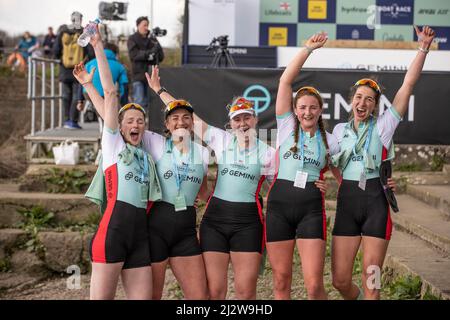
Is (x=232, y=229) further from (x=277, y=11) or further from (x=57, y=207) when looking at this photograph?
(x=277, y=11)

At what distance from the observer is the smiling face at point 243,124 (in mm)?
6086

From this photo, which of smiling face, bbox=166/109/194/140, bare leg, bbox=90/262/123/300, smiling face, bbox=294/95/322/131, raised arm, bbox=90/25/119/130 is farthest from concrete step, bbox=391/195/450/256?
raised arm, bbox=90/25/119/130

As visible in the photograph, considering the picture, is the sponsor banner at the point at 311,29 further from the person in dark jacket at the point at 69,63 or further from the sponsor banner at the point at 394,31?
the person in dark jacket at the point at 69,63

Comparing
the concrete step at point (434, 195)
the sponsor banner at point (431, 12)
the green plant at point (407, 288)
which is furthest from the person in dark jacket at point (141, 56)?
the green plant at point (407, 288)

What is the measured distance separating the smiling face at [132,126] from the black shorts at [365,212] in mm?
1657

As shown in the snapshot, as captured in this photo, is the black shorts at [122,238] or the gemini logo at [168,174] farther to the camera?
the gemini logo at [168,174]

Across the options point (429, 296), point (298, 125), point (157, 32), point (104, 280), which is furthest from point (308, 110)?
point (157, 32)

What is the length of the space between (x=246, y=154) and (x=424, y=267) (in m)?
2.60

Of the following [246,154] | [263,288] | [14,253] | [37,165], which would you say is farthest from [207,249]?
[37,165]

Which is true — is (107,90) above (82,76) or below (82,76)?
below

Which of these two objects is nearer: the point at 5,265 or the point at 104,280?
the point at 104,280

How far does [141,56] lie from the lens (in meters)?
12.2

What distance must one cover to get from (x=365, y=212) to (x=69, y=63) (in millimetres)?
7643

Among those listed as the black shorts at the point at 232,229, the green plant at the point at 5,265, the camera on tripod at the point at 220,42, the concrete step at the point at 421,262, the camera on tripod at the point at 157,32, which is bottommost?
the green plant at the point at 5,265
